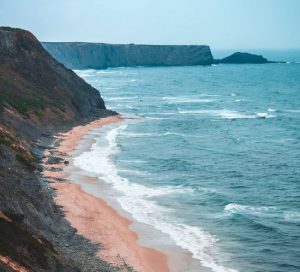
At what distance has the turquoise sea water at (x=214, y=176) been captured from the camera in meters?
35.8

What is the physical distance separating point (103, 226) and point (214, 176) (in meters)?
17.5

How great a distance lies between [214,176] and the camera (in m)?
53.2

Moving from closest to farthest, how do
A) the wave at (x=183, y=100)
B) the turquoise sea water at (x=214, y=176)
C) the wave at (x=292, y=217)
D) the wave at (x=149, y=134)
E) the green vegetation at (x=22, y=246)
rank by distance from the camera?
the green vegetation at (x=22, y=246) < the turquoise sea water at (x=214, y=176) < the wave at (x=292, y=217) < the wave at (x=149, y=134) < the wave at (x=183, y=100)

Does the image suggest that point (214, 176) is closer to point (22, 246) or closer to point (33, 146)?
point (33, 146)

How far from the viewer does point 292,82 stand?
178 meters

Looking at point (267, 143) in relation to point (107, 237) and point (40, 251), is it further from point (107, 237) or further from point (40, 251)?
point (40, 251)

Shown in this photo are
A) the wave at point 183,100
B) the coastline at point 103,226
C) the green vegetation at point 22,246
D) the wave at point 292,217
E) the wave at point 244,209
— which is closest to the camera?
the green vegetation at point 22,246

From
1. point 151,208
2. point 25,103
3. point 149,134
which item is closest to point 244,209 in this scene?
point 151,208

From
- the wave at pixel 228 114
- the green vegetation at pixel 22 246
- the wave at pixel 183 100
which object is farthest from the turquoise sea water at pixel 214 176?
the wave at pixel 183 100

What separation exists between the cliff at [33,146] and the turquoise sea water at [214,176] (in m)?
6.84

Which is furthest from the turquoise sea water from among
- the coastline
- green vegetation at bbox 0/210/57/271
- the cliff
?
green vegetation at bbox 0/210/57/271

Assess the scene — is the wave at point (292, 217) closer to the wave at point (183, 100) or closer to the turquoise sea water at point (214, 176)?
the turquoise sea water at point (214, 176)

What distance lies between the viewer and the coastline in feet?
108

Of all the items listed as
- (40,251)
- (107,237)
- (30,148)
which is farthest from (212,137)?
(40,251)
